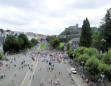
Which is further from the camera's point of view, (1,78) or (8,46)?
(8,46)

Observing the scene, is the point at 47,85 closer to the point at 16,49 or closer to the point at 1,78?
the point at 1,78

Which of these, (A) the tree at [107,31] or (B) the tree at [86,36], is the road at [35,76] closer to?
(B) the tree at [86,36]

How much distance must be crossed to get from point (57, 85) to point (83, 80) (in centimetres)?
640

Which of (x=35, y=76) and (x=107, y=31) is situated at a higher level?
(x=107, y=31)

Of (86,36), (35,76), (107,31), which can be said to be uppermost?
(107,31)

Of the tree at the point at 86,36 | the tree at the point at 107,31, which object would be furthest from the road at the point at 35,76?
the tree at the point at 107,31

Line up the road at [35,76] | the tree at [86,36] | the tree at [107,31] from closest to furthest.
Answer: the road at [35,76], the tree at [107,31], the tree at [86,36]

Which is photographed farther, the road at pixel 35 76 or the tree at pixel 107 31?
the tree at pixel 107 31

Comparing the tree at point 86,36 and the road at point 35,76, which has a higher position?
the tree at point 86,36

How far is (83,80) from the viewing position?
3198cm

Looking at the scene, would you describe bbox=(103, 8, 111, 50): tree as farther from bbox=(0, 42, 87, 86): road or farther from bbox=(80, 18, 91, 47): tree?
bbox=(0, 42, 87, 86): road

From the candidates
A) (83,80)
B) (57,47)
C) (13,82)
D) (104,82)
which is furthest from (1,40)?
(104,82)

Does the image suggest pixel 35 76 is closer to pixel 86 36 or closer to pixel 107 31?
pixel 107 31

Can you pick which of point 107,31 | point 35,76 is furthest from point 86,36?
point 35,76
